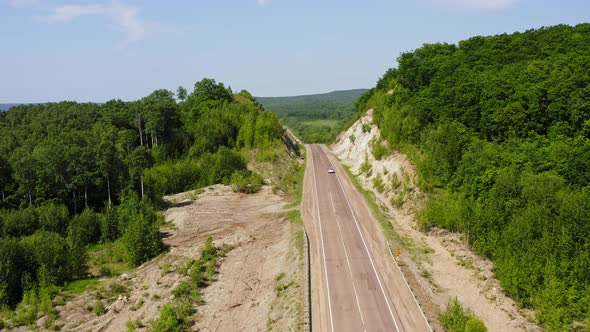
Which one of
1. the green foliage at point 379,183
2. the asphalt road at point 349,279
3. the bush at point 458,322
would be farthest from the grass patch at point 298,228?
the bush at point 458,322

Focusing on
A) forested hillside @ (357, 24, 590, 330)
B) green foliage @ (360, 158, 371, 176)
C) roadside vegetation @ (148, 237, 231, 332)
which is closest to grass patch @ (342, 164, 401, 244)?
green foliage @ (360, 158, 371, 176)

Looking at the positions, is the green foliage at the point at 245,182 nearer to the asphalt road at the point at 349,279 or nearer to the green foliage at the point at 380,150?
the asphalt road at the point at 349,279

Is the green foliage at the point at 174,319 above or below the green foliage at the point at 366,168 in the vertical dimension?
below

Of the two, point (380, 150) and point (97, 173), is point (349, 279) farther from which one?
point (380, 150)

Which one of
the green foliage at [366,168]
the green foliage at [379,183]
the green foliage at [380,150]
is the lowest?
the green foliage at [379,183]

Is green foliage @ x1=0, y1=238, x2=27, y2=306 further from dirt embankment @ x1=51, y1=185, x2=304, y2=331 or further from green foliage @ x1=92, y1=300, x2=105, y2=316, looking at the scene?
green foliage @ x1=92, y1=300, x2=105, y2=316

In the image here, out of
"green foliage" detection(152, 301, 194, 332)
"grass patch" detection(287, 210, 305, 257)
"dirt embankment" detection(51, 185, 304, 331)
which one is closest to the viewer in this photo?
"green foliage" detection(152, 301, 194, 332)

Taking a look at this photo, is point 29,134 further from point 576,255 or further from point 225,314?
point 576,255
